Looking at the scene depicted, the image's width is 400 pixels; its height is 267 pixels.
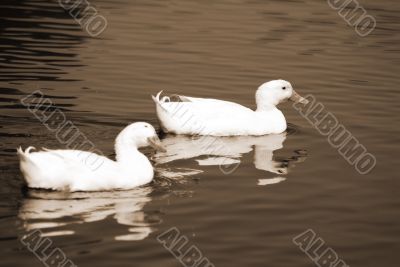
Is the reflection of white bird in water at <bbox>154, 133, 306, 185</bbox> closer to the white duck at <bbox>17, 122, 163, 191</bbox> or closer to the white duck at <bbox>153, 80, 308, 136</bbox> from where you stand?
the white duck at <bbox>153, 80, 308, 136</bbox>

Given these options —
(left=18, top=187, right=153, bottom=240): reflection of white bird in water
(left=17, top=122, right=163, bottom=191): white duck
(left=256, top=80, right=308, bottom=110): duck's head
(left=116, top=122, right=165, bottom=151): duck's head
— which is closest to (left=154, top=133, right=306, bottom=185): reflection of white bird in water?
(left=256, top=80, right=308, bottom=110): duck's head

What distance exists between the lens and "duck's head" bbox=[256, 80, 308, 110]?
39.9 feet

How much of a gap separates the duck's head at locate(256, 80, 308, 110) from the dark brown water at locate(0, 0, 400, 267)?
50 centimetres

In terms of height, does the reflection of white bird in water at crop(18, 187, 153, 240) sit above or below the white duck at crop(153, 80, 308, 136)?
below

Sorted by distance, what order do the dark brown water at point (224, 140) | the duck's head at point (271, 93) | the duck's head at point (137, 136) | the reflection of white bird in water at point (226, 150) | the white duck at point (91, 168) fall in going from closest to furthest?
the dark brown water at point (224, 140) < the white duck at point (91, 168) < the duck's head at point (137, 136) < the reflection of white bird in water at point (226, 150) < the duck's head at point (271, 93)

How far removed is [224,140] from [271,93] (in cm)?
140

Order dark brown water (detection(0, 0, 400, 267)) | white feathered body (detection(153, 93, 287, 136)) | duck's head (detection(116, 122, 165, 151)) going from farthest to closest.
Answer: white feathered body (detection(153, 93, 287, 136)) < duck's head (detection(116, 122, 165, 151)) < dark brown water (detection(0, 0, 400, 267))

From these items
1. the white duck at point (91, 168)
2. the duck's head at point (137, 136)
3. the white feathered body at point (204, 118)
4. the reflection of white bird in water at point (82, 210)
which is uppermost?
the white feathered body at point (204, 118)

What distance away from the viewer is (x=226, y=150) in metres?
10.7

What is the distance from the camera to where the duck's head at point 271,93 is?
39.9ft

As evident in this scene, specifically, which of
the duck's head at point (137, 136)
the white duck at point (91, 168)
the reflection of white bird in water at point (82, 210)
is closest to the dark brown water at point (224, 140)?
the reflection of white bird in water at point (82, 210)

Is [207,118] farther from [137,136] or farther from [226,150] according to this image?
[137,136]

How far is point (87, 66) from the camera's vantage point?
14.9m

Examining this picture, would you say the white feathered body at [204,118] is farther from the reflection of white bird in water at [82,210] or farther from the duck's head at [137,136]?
the reflection of white bird in water at [82,210]
